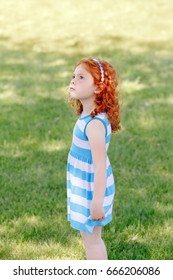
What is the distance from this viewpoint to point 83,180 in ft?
9.94

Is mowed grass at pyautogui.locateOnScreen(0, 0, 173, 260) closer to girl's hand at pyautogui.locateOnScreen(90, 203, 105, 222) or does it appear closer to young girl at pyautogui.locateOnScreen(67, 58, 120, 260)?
young girl at pyautogui.locateOnScreen(67, 58, 120, 260)

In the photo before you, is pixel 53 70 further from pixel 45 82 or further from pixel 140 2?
pixel 140 2

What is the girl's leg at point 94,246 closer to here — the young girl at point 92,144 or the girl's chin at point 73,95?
the young girl at point 92,144

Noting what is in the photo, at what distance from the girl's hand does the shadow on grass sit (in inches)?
32.1

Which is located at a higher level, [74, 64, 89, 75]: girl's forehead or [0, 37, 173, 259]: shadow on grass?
[74, 64, 89, 75]: girl's forehead

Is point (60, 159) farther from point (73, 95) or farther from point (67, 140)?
point (73, 95)

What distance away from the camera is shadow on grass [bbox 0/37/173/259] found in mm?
3979

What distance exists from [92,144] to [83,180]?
0.21 metres

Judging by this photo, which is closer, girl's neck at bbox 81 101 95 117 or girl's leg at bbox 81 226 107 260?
girl's neck at bbox 81 101 95 117

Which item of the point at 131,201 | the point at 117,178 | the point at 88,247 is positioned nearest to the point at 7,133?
the point at 117,178

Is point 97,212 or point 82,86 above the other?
point 82,86

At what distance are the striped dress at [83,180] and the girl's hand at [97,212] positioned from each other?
93mm

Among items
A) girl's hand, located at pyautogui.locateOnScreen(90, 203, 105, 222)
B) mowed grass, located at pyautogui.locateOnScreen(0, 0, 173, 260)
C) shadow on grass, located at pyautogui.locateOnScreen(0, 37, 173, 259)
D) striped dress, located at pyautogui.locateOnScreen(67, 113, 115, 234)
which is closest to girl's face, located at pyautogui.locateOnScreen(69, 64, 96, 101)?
striped dress, located at pyautogui.locateOnScreen(67, 113, 115, 234)

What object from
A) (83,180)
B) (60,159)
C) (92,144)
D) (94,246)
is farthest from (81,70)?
(60,159)
